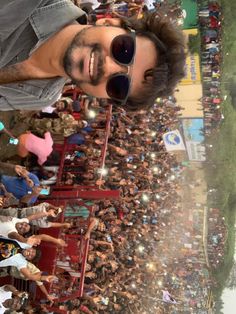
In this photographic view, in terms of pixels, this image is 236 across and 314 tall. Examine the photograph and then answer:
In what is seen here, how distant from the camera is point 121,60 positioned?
2256mm

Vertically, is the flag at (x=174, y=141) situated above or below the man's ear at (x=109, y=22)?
below

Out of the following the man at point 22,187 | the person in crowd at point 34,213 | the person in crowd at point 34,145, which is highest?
the person in crowd at point 34,145

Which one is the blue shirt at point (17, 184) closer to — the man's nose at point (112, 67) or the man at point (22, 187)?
the man at point (22, 187)

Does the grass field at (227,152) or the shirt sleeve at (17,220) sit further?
the grass field at (227,152)

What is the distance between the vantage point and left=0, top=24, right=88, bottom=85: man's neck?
2.14 meters

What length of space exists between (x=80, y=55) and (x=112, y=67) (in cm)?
22

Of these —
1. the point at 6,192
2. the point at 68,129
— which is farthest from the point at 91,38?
the point at 68,129

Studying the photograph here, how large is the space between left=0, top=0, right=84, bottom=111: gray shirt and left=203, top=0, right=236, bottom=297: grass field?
1512 cm

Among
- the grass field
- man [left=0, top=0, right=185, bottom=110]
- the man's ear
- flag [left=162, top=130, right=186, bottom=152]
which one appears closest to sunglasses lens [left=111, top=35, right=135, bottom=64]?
man [left=0, top=0, right=185, bottom=110]

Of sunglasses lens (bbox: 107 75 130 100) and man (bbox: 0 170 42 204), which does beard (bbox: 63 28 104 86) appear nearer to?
sunglasses lens (bbox: 107 75 130 100)

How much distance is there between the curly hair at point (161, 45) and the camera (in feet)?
7.84

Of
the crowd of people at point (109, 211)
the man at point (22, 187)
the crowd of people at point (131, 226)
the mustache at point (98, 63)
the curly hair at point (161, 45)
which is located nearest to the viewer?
the mustache at point (98, 63)

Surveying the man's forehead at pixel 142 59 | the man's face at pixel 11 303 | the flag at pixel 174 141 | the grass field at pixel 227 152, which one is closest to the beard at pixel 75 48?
the man's forehead at pixel 142 59

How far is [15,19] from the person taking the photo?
6.49ft
